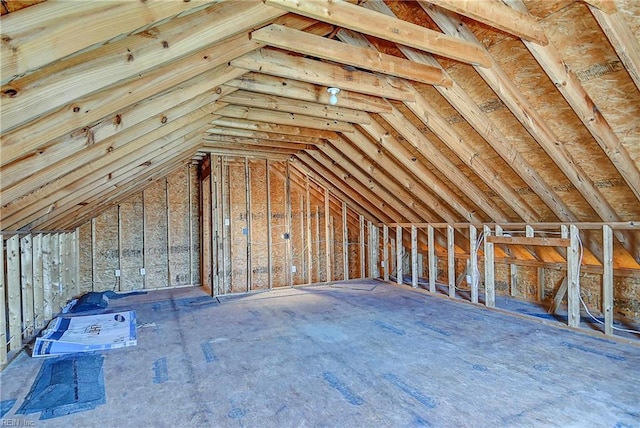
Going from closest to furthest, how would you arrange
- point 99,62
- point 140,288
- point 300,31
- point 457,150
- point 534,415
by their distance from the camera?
point 99,62
point 534,415
point 300,31
point 457,150
point 140,288

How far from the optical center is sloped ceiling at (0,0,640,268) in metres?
1.64

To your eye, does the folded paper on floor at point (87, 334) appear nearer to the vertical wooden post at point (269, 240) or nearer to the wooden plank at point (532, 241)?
the vertical wooden post at point (269, 240)

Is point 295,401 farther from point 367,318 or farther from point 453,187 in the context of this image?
point 453,187

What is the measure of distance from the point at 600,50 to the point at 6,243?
533 centimetres

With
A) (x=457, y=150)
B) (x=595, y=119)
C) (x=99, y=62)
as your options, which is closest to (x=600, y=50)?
(x=595, y=119)

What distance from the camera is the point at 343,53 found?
9.47ft

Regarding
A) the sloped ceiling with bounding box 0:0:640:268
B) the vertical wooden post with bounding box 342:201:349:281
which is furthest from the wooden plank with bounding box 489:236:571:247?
the vertical wooden post with bounding box 342:201:349:281

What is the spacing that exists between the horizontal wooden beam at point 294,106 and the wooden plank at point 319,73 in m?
0.83

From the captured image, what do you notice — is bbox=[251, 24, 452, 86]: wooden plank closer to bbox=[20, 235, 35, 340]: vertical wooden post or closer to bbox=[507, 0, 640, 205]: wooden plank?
bbox=[507, 0, 640, 205]: wooden plank

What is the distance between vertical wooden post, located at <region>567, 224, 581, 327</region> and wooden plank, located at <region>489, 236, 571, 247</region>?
0.08 meters

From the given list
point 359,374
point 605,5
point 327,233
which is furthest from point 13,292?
point 605,5

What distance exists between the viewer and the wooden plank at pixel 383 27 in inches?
86.1

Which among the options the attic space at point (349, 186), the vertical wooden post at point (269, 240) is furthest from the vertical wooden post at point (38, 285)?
the vertical wooden post at point (269, 240)

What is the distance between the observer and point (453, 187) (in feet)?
16.6
